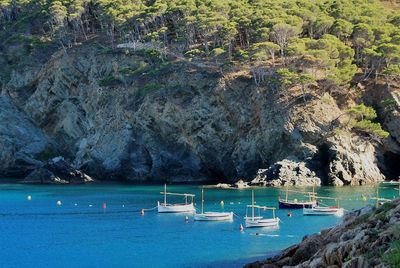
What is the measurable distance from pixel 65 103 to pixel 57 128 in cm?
427

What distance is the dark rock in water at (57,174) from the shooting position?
92.7 meters

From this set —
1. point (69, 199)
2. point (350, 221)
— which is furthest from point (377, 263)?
Result: point (69, 199)

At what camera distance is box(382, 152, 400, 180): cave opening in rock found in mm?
85812

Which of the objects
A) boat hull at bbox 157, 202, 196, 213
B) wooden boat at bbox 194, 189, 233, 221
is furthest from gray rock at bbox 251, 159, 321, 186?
wooden boat at bbox 194, 189, 233, 221

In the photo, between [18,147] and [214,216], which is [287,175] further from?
[18,147]

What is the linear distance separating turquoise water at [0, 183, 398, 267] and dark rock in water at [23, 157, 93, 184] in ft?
46.8

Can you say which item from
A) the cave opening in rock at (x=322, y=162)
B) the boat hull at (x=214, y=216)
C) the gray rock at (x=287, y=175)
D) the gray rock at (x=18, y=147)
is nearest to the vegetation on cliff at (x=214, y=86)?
the cave opening in rock at (x=322, y=162)

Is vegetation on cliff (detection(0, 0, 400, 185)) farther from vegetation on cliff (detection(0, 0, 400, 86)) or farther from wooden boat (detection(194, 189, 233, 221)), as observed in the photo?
wooden boat (detection(194, 189, 233, 221))

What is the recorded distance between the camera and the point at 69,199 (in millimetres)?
71250

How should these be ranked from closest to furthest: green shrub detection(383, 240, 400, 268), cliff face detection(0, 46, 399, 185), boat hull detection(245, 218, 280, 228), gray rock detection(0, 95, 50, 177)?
green shrub detection(383, 240, 400, 268) → boat hull detection(245, 218, 280, 228) → cliff face detection(0, 46, 399, 185) → gray rock detection(0, 95, 50, 177)

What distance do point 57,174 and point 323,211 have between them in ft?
157

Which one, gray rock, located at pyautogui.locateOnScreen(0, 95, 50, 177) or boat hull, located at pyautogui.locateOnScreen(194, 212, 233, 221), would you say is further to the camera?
gray rock, located at pyautogui.locateOnScreen(0, 95, 50, 177)

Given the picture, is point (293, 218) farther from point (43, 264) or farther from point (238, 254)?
point (43, 264)

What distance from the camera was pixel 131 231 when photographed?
50.5 m
